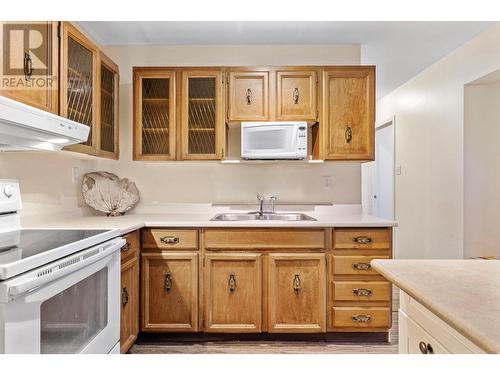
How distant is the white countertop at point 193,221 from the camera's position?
2.09 metres

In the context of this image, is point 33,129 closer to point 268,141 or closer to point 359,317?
point 268,141

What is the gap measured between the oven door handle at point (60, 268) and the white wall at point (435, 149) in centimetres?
314

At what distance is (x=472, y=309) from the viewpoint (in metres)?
0.63

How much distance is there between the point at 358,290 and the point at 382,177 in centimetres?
333

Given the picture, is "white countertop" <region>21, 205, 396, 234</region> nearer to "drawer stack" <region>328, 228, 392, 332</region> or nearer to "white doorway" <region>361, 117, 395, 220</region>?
"drawer stack" <region>328, 228, 392, 332</region>

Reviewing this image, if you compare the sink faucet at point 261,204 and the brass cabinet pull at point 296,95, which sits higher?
the brass cabinet pull at point 296,95

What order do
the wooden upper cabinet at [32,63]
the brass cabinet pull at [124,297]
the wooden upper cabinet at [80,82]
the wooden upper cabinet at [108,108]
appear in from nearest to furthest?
the wooden upper cabinet at [32,63]
the wooden upper cabinet at [80,82]
the brass cabinet pull at [124,297]
the wooden upper cabinet at [108,108]

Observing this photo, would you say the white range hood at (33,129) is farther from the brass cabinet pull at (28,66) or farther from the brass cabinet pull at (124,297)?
the brass cabinet pull at (124,297)

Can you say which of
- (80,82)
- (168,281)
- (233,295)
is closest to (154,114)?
(80,82)

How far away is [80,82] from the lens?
2104 mm

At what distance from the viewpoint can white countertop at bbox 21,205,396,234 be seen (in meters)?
2.09

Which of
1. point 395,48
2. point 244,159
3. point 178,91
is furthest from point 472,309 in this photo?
point 395,48

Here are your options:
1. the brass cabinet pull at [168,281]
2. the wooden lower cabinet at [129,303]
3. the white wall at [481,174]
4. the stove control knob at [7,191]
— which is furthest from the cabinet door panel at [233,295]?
the white wall at [481,174]
